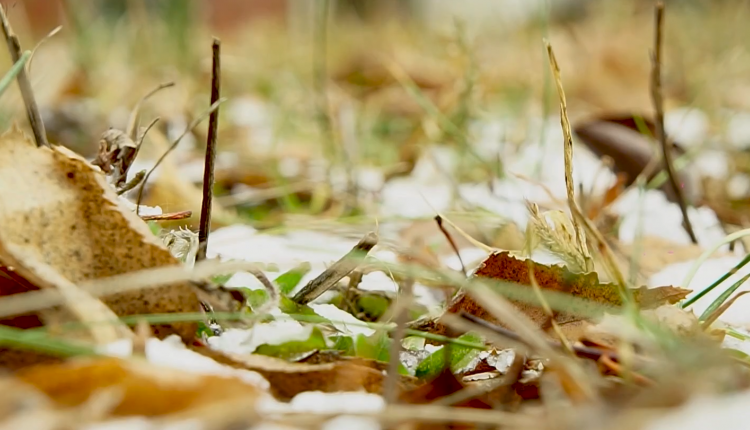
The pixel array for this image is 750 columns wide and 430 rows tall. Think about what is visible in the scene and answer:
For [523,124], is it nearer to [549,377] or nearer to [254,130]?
[254,130]

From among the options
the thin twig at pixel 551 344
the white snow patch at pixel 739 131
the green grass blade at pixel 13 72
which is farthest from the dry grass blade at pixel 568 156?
the white snow patch at pixel 739 131

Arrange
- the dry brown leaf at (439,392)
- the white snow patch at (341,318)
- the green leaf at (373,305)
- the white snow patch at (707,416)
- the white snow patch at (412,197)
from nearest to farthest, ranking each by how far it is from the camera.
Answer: the white snow patch at (707,416) < the dry brown leaf at (439,392) < the white snow patch at (341,318) < the green leaf at (373,305) < the white snow patch at (412,197)

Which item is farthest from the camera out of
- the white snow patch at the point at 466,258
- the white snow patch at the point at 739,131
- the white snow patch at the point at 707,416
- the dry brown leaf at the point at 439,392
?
the white snow patch at the point at 739,131

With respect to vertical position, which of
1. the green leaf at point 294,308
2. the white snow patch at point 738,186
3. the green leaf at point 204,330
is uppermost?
the white snow patch at point 738,186

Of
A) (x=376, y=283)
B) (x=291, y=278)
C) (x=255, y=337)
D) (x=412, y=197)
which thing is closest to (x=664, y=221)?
(x=412, y=197)

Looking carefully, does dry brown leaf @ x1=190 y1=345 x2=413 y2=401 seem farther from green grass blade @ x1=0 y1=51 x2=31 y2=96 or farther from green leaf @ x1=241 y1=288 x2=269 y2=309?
green grass blade @ x1=0 y1=51 x2=31 y2=96

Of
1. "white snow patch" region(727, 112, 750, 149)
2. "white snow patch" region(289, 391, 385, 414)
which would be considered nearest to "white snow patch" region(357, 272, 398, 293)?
"white snow patch" region(289, 391, 385, 414)

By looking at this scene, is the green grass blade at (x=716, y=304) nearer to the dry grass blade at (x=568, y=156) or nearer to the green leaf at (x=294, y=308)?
the dry grass blade at (x=568, y=156)
